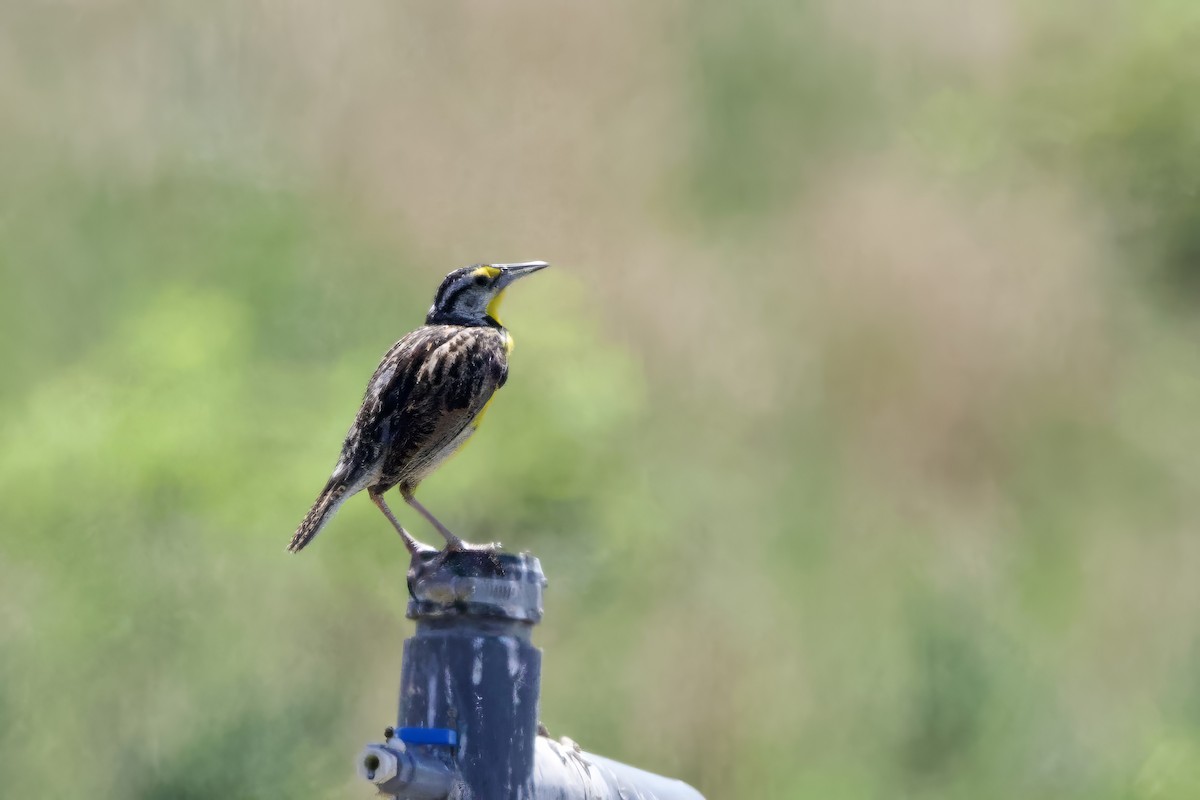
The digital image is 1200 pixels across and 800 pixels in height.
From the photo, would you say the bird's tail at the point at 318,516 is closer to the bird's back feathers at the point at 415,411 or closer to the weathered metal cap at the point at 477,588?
the bird's back feathers at the point at 415,411

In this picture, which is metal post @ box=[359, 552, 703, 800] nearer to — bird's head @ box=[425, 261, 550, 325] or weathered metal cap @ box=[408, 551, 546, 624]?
weathered metal cap @ box=[408, 551, 546, 624]

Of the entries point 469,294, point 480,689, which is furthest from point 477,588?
point 469,294

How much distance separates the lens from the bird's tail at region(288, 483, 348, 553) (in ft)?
18.2

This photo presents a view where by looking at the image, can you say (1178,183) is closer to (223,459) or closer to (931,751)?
(931,751)

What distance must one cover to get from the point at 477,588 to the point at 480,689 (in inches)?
8.3

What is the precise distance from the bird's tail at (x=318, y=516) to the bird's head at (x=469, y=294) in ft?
4.89

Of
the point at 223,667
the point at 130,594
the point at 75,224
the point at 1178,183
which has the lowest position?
the point at 223,667

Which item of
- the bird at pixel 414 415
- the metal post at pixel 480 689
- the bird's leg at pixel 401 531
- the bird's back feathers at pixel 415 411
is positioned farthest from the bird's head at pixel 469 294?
the metal post at pixel 480 689

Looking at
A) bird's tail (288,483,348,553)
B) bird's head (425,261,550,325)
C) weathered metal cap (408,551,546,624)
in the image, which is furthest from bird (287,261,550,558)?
weathered metal cap (408,551,546,624)

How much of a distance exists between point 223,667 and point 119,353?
17.6 feet

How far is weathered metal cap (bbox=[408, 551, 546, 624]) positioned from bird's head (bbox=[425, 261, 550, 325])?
313cm

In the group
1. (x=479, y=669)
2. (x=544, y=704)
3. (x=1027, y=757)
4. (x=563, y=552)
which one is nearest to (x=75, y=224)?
(x=563, y=552)

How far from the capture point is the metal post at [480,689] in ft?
12.7

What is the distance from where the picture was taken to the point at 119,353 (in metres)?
20.0
